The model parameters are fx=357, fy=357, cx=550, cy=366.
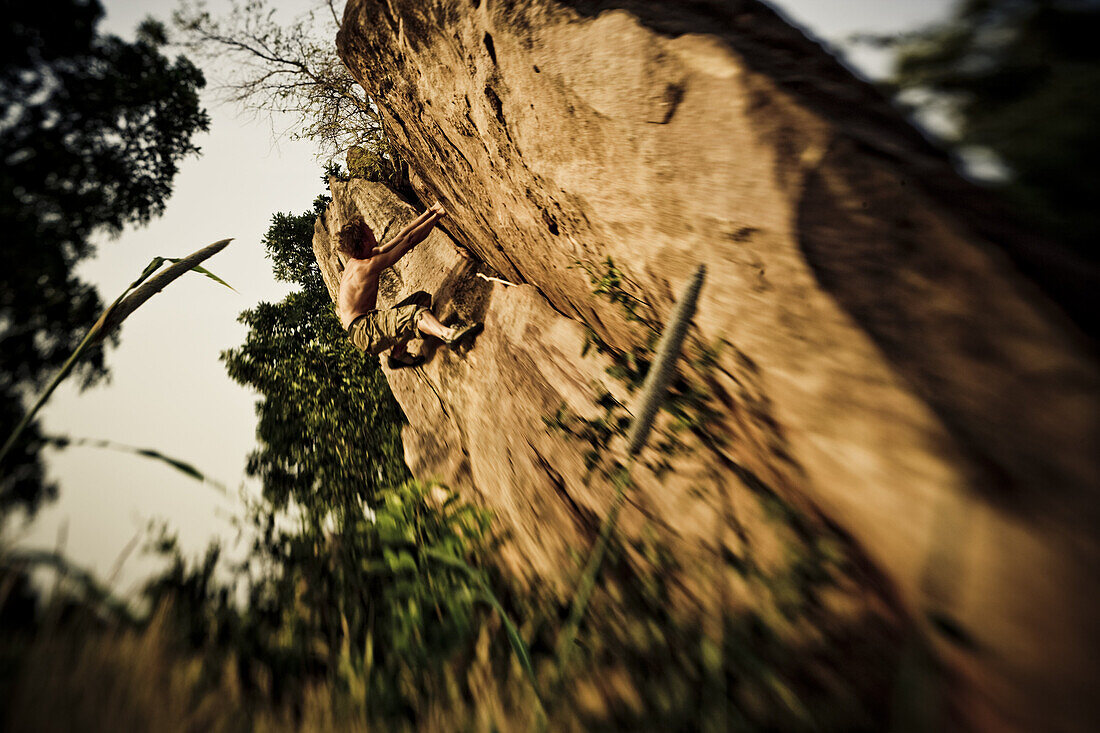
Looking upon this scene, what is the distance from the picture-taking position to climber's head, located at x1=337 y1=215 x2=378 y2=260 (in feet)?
15.5

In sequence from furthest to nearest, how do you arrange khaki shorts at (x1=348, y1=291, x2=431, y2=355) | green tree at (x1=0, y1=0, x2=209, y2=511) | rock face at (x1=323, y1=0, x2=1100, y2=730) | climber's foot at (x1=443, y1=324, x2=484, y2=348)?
khaki shorts at (x1=348, y1=291, x2=431, y2=355)
climber's foot at (x1=443, y1=324, x2=484, y2=348)
green tree at (x1=0, y1=0, x2=209, y2=511)
rock face at (x1=323, y1=0, x2=1100, y2=730)

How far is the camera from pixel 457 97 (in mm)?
3207

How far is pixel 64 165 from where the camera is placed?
11.7 ft

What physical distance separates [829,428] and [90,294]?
18.1ft

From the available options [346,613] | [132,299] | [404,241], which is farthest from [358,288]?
[346,613]

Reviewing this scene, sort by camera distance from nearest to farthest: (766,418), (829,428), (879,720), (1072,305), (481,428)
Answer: (1072,305)
(879,720)
(829,428)
(766,418)
(481,428)

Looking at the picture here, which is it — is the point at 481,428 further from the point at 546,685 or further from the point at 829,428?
the point at 829,428

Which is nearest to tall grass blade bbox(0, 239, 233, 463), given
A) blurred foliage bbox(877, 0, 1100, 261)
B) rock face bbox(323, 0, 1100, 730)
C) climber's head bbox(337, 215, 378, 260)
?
rock face bbox(323, 0, 1100, 730)

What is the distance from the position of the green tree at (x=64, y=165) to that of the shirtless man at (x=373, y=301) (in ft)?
→ 7.51

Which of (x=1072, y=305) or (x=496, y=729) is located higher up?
(x=1072, y=305)

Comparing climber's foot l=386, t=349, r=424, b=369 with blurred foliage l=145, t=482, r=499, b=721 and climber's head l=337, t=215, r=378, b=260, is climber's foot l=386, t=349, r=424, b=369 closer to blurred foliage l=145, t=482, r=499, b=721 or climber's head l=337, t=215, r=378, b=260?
climber's head l=337, t=215, r=378, b=260

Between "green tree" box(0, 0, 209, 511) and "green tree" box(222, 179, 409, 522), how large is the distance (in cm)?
327

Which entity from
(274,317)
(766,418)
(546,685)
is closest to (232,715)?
(546,685)

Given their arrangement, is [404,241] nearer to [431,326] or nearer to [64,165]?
[431,326]
